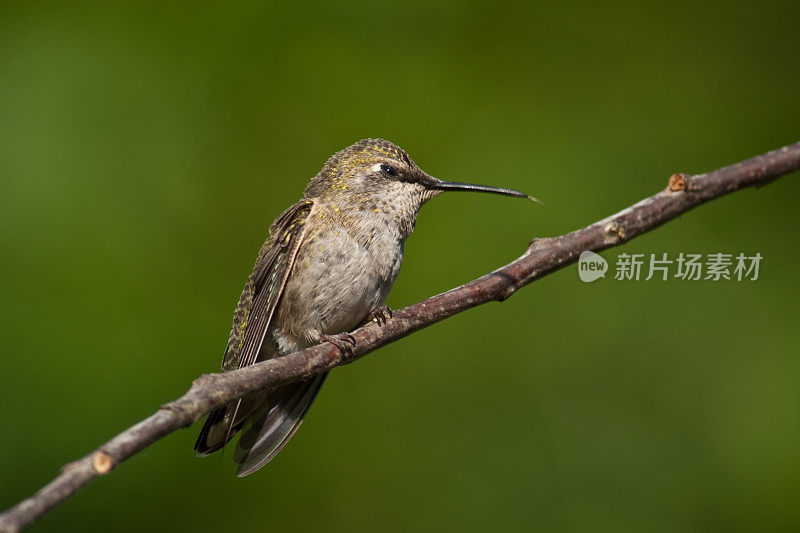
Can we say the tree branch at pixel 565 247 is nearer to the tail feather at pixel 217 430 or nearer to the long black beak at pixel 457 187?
the long black beak at pixel 457 187

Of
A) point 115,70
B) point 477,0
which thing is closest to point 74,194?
point 115,70

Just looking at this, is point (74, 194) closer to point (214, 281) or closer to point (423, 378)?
point (214, 281)

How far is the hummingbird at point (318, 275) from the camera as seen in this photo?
127 inches

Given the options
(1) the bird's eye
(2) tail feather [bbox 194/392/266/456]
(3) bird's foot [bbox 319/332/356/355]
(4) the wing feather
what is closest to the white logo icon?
(1) the bird's eye

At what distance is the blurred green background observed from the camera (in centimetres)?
444

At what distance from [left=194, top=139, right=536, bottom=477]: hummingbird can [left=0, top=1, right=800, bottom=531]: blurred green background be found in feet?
3.45

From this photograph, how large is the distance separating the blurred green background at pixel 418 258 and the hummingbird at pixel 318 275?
41.4 inches

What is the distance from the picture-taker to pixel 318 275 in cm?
326

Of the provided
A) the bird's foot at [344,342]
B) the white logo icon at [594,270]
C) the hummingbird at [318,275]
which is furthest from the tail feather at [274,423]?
the white logo icon at [594,270]

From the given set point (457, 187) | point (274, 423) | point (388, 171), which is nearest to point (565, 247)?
point (457, 187)

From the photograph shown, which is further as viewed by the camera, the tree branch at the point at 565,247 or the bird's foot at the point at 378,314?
the bird's foot at the point at 378,314

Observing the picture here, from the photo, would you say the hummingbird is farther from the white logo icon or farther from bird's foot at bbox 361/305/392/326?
the white logo icon

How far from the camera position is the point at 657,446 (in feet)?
15.5

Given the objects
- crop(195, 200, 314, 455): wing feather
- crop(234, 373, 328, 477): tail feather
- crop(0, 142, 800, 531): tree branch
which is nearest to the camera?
crop(0, 142, 800, 531): tree branch
